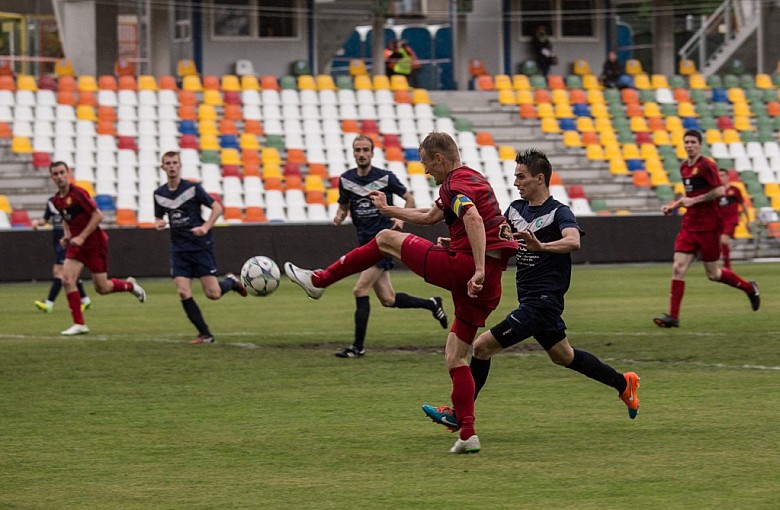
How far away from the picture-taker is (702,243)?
14.5 m

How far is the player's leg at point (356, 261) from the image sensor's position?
770 cm

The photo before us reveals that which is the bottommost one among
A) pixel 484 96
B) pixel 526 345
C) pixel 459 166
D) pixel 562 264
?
pixel 526 345

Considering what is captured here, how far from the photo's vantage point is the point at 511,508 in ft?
20.2

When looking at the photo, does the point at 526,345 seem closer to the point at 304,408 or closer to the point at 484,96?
the point at 304,408

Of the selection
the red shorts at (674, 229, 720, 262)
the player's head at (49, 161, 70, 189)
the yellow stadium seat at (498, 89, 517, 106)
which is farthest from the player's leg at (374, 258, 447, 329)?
the yellow stadium seat at (498, 89, 517, 106)

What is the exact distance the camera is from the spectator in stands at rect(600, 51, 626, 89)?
121ft

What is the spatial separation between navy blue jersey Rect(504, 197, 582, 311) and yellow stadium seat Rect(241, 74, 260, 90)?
2601 centimetres

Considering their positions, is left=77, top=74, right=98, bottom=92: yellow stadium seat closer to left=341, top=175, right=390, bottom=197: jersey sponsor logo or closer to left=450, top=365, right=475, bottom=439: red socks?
left=341, top=175, right=390, bottom=197: jersey sponsor logo

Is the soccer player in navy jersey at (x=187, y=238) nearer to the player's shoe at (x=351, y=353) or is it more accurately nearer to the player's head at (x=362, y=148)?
the player's shoe at (x=351, y=353)

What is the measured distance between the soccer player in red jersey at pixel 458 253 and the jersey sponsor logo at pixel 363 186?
190 inches

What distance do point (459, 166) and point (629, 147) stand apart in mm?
26741

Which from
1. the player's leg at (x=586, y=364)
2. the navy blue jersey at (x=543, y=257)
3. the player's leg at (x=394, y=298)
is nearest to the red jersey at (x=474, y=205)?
the navy blue jersey at (x=543, y=257)

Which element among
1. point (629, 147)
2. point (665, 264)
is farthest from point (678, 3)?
point (665, 264)

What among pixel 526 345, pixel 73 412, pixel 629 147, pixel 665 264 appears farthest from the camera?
pixel 629 147
